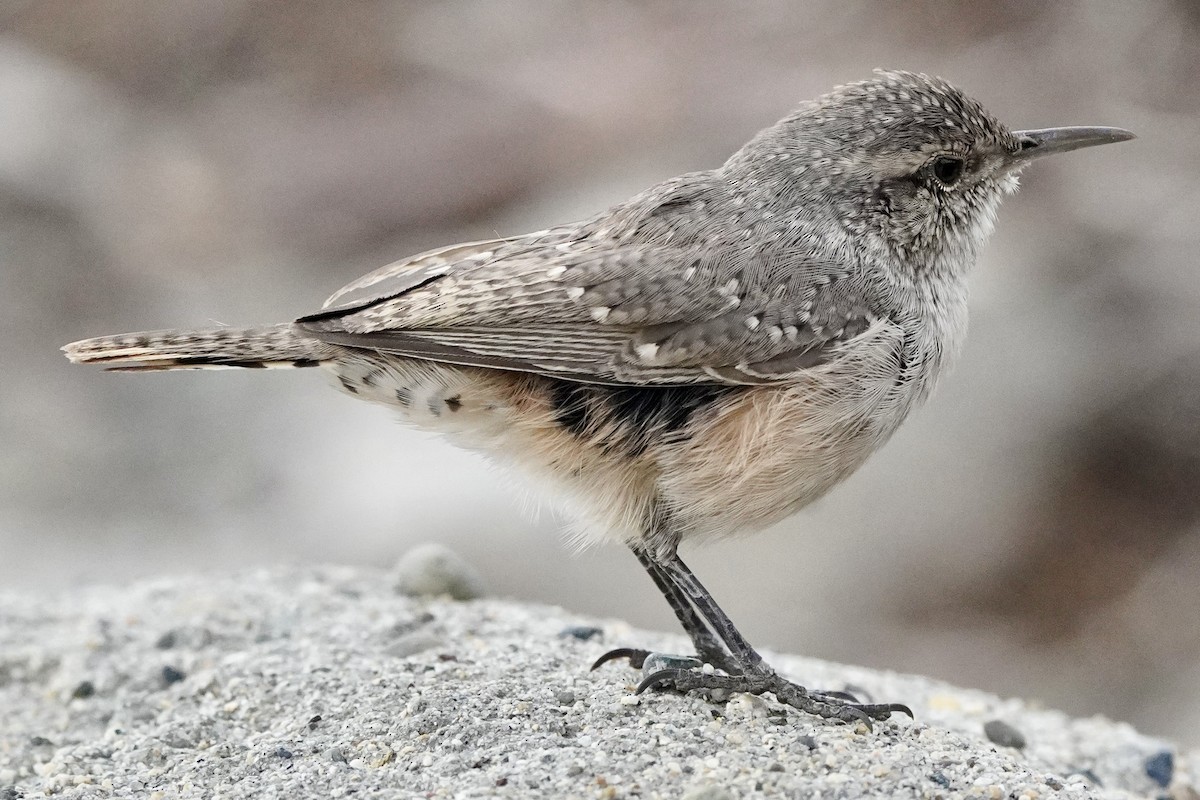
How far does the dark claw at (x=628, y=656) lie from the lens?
180 inches

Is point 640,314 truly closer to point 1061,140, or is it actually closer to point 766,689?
point 766,689

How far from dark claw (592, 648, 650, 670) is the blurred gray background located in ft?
2.00

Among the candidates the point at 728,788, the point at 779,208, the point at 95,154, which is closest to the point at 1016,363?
the point at 779,208

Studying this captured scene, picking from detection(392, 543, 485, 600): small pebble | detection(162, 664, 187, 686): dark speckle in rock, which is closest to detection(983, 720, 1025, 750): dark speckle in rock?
detection(392, 543, 485, 600): small pebble

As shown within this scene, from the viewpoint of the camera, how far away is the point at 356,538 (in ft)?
29.9

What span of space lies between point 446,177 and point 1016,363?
5.27 meters

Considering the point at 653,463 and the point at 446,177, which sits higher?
the point at 446,177

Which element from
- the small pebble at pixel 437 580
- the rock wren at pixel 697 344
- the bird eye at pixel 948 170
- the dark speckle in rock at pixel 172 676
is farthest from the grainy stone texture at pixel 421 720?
the bird eye at pixel 948 170

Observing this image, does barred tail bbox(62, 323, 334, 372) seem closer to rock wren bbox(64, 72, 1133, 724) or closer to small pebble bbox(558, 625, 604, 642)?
rock wren bbox(64, 72, 1133, 724)

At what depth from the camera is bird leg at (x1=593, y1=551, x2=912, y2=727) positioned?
4191 millimetres

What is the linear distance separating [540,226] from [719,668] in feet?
21.6

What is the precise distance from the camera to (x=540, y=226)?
10.7 metres

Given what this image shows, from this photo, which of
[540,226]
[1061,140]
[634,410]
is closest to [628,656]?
[634,410]

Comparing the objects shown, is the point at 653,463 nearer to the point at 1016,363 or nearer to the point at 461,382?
the point at 461,382
